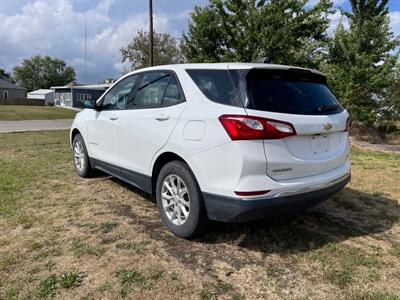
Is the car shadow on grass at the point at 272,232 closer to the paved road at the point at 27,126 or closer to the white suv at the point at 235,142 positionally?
the white suv at the point at 235,142

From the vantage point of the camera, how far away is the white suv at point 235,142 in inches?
117

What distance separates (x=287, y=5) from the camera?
14859 mm

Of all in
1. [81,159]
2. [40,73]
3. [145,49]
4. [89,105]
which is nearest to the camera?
[89,105]

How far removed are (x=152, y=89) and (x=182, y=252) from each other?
1.91 meters

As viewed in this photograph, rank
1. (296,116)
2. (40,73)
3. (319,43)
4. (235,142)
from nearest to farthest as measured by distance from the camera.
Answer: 1. (235,142)
2. (296,116)
3. (319,43)
4. (40,73)

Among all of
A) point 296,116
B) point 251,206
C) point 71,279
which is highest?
point 296,116

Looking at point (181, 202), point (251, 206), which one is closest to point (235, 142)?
point (251, 206)

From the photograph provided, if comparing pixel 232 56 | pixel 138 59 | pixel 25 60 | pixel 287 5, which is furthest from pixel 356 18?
pixel 25 60

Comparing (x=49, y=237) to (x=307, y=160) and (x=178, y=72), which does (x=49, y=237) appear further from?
(x=307, y=160)

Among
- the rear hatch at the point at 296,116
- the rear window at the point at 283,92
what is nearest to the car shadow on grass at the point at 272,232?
the rear hatch at the point at 296,116

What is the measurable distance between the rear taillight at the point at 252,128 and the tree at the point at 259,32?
11.7 metres

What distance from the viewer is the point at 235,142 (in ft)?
9.66

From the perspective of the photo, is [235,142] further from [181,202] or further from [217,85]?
[181,202]

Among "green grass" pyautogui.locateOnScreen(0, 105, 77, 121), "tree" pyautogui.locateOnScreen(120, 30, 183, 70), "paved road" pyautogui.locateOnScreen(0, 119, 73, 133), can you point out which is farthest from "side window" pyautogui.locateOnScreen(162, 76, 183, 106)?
"tree" pyautogui.locateOnScreen(120, 30, 183, 70)
